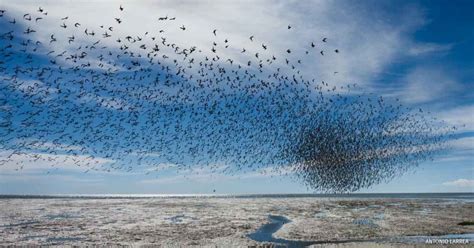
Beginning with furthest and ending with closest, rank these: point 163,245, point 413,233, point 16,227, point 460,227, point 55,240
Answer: point 16,227, point 460,227, point 413,233, point 55,240, point 163,245

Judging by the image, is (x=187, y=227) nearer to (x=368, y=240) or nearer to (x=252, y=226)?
(x=252, y=226)

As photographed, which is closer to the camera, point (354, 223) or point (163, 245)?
point (163, 245)

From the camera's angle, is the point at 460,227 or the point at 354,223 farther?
the point at 354,223

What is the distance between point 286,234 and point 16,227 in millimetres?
22782

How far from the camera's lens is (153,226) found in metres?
38.8

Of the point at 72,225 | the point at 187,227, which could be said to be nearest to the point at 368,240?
the point at 187,227

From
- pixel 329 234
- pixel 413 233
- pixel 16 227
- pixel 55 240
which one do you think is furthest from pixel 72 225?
pixel 413 233

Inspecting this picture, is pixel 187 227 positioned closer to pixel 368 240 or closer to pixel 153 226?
pixel 153 226

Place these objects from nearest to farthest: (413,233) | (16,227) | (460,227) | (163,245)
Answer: (163,245)
(413,233)
(460,227)
(16,227)

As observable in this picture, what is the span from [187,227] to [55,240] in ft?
38.0

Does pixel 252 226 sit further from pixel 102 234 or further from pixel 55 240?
pixel 55 240

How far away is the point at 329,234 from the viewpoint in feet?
104

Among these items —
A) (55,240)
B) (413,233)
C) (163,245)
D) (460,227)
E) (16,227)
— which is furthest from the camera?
(16,227)

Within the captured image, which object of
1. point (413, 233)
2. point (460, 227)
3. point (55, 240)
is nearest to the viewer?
point (55, 240)
